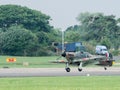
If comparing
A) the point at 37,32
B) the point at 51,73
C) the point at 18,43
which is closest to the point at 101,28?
the point at 37,32

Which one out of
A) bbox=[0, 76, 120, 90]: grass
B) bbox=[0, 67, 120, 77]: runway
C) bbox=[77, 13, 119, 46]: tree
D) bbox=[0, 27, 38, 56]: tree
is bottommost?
bbox=[0, 76, 120, 90]: grass

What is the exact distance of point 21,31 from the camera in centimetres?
11550

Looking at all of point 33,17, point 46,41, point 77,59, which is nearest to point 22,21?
point 33,17

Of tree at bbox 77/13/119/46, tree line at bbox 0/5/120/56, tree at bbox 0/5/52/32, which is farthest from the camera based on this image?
tree at bbox 77/13/119/46

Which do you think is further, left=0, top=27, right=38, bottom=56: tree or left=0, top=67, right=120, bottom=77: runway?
left=0, top=27, right=38, bottom=56: tree

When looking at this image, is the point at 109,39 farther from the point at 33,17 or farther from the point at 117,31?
the point at 33,17

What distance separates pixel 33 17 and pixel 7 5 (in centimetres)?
608

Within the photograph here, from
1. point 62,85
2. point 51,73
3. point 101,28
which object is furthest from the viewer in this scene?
point 101,28

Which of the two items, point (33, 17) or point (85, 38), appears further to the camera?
point (85, 38)

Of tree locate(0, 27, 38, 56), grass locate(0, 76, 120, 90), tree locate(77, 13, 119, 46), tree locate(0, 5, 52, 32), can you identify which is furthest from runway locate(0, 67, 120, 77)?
tree locate(77, 13, 119, 46)

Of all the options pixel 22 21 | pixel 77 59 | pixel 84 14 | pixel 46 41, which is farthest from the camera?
pixel 84 14

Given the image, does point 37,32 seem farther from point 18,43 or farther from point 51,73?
point 51,73

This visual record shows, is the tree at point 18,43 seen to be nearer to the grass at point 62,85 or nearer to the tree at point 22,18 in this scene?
the tree at point 22,18

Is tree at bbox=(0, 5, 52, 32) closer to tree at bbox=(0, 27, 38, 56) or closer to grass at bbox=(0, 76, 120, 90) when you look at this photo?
tree at bbox=(0, 27, 38, 56)
